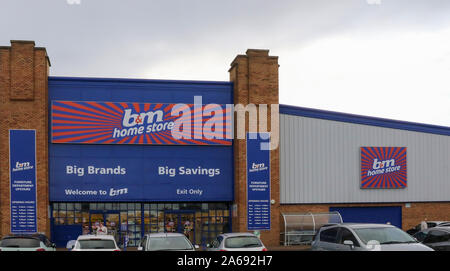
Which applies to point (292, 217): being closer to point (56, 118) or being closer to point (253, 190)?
point (253, 190)

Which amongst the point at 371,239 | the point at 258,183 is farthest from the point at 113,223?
the point at 371,239

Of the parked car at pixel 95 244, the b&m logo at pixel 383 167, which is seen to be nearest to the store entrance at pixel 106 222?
the parked car at pixel 95 244

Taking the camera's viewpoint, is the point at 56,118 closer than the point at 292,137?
Yes

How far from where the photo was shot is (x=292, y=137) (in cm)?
2977

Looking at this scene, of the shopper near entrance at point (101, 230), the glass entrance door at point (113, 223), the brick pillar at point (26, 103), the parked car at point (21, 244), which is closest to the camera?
the parked car at point (21, 244)

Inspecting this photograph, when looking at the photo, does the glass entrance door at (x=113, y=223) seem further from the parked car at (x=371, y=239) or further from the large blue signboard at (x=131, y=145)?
the parked car at (x=371, y=239)

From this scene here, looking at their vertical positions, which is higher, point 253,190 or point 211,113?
point 211,113

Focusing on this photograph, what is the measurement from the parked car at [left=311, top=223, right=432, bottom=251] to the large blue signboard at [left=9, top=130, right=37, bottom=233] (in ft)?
55.9

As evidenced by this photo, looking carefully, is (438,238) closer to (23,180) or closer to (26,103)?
(23,180)

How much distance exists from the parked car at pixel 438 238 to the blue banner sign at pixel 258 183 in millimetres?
11265

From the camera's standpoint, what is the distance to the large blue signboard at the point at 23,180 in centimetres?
2645
